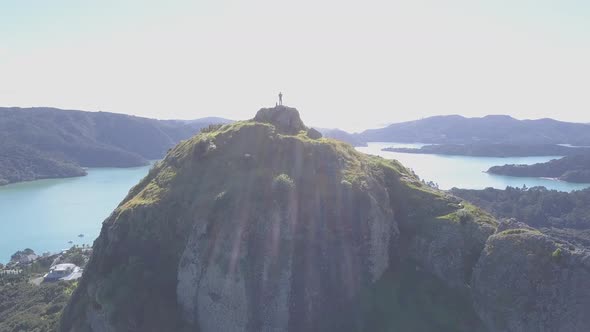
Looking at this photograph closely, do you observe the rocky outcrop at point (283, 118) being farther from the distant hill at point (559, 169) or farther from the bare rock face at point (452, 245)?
the distant hill at point (559, 169)

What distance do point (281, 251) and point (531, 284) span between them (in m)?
14.9

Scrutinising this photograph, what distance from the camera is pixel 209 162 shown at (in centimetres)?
3478

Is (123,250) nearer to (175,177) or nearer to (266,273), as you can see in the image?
(175,177)

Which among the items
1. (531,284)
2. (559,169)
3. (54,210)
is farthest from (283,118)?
(559,169)

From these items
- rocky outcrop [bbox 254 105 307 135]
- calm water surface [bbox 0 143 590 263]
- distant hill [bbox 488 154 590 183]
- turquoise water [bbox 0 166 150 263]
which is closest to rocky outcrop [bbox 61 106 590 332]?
rocky outcrop [bbox 254 105 307 135]

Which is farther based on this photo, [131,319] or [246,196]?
[246,196]

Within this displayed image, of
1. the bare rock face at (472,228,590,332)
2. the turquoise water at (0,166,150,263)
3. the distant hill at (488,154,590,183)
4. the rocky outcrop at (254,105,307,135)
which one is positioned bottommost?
the turquoise water at (0,166,150,263)

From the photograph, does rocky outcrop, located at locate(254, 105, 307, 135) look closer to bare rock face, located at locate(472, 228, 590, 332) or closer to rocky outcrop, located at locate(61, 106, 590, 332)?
rocky outcrop, located at locate(61, 106, 590, 332)

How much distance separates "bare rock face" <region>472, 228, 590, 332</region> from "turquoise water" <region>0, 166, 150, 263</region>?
89.2 m

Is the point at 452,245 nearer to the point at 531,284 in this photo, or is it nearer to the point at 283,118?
the point at 531,284

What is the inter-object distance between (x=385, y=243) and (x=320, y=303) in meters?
6.61

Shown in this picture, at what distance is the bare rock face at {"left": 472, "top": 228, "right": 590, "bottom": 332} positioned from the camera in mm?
23703

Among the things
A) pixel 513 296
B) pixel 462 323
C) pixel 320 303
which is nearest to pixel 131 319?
pixel 320 303

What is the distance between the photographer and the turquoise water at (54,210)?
318ft
